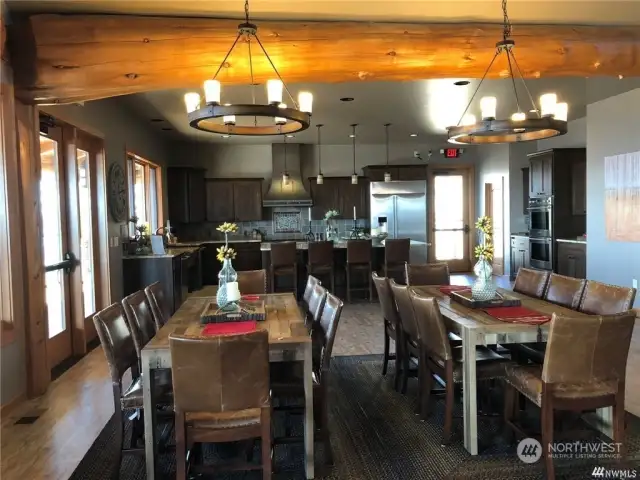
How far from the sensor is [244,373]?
2189mm

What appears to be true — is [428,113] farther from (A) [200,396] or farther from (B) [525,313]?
(A) [200,396]

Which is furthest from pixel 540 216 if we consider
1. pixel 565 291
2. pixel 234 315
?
pixel 234 315

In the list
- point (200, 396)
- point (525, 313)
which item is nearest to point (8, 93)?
point (200, 396)

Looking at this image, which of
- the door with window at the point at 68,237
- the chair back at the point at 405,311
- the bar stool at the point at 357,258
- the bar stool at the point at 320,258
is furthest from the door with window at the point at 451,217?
the chair back at the point at 405,311

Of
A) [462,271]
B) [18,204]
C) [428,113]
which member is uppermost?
[428,113]

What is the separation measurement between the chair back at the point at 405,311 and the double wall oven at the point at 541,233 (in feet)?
17.2

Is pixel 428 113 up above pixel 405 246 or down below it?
above

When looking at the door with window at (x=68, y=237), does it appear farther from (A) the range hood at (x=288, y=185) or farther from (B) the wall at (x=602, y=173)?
(B) the wall at (x=602, y=173)

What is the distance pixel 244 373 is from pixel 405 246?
552 cm

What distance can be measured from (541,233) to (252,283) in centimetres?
579

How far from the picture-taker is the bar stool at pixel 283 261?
7070 mm

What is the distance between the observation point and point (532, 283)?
3906mm

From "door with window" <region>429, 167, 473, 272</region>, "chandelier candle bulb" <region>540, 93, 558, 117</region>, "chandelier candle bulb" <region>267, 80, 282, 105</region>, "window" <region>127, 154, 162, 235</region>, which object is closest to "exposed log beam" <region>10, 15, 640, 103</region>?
"chandelier candle bulb" <region>540, 93, 558, 117</region>

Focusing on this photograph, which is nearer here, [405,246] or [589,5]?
[589,5]
